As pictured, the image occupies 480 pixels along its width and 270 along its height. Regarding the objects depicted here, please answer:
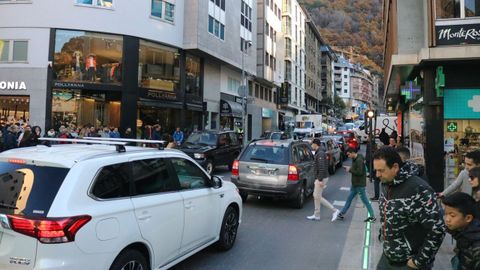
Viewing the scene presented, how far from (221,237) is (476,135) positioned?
9552 millimetres

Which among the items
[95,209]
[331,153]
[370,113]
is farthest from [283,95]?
[95,209]

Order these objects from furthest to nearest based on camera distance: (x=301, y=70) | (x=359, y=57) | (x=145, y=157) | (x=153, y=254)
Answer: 1. (x=359, y=57)
2. (x=301, y=70)
3. (x=145, y=157)
4. (x=153, y=254)

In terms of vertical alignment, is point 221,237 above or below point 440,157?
below

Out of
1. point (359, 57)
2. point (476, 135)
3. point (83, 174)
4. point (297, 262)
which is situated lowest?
point (297, 262)

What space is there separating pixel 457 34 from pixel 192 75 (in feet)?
70.8

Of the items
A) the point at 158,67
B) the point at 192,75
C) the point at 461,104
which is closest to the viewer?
the point at 461,104

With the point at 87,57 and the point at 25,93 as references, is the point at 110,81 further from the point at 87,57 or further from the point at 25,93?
the point at 25,93

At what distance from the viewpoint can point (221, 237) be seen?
611 cm

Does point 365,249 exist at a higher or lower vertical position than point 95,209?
lower

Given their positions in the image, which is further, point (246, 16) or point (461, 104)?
point (246, 16)

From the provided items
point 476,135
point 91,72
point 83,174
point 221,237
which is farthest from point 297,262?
point 91,72

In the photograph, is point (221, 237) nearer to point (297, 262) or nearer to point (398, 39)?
point (297, 262)

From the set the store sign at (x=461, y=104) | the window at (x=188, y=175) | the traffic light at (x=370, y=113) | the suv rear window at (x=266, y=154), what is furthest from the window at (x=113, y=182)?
the traffic light at (x=370, y=113)

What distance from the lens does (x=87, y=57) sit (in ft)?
77.3
